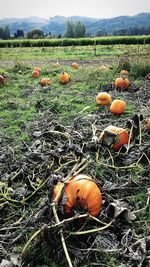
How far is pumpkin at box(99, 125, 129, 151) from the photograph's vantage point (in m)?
4.57

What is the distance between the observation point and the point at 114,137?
4.56m

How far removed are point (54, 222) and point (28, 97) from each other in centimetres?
714

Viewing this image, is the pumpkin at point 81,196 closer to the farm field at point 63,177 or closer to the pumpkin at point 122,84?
the farm field at point 63,177

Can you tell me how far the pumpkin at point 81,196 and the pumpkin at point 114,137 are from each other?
132cm

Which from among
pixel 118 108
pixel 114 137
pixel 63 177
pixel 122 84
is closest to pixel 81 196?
pixel 63 177

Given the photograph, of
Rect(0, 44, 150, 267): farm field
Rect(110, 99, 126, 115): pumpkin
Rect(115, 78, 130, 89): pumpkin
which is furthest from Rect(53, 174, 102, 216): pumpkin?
Rect(115, 78, 130, 89): pumpkin

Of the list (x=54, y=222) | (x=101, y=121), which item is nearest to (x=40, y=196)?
(x=54, y=222)

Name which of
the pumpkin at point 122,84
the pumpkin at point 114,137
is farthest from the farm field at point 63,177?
the pumpkin at point 122,84

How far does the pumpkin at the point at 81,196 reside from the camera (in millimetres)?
3197

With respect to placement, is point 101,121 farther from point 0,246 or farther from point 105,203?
point 0,246

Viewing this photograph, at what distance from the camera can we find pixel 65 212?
3160 millimetres

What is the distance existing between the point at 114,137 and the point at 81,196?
4.95ft

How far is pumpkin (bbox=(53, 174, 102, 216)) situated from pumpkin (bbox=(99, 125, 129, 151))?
4.32ft

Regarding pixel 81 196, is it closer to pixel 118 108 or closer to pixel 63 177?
pixel 63 177
